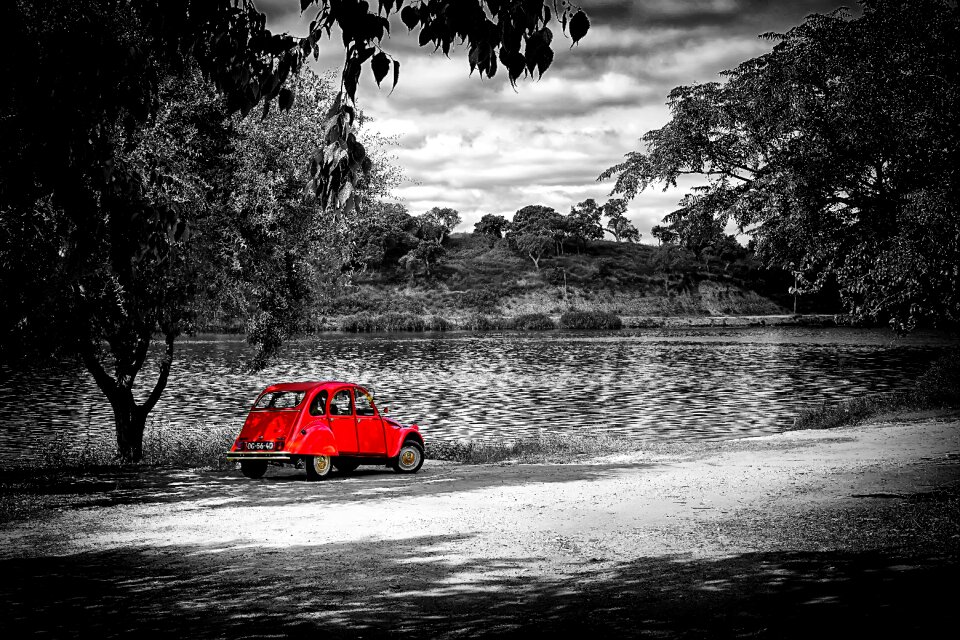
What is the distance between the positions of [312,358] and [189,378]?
725 inches

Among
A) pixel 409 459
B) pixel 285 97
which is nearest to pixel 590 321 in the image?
pixel 409 459

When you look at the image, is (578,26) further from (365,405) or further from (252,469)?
(252,469)

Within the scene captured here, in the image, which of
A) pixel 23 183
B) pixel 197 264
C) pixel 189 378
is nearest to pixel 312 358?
pixel 189 378

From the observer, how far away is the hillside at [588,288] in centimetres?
14400

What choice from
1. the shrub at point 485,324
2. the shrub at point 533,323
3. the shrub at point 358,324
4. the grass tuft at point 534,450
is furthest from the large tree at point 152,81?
the shrub at point 533,323

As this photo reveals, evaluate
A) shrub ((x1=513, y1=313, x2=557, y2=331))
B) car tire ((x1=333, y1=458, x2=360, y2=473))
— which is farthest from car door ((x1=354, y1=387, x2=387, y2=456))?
shrub ((x1=513, y1=313, x2=557, y2=331))

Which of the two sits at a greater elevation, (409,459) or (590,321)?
(590,321)

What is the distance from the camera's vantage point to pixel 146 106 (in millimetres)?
6348

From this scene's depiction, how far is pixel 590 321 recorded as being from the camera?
436 ft

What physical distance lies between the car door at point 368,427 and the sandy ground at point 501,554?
80 centimetres

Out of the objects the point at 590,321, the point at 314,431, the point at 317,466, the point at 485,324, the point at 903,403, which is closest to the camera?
the point at 314,431

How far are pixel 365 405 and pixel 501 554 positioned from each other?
8.24 meters

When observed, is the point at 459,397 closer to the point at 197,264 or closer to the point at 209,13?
the point at 197,264

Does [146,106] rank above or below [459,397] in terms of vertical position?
above
